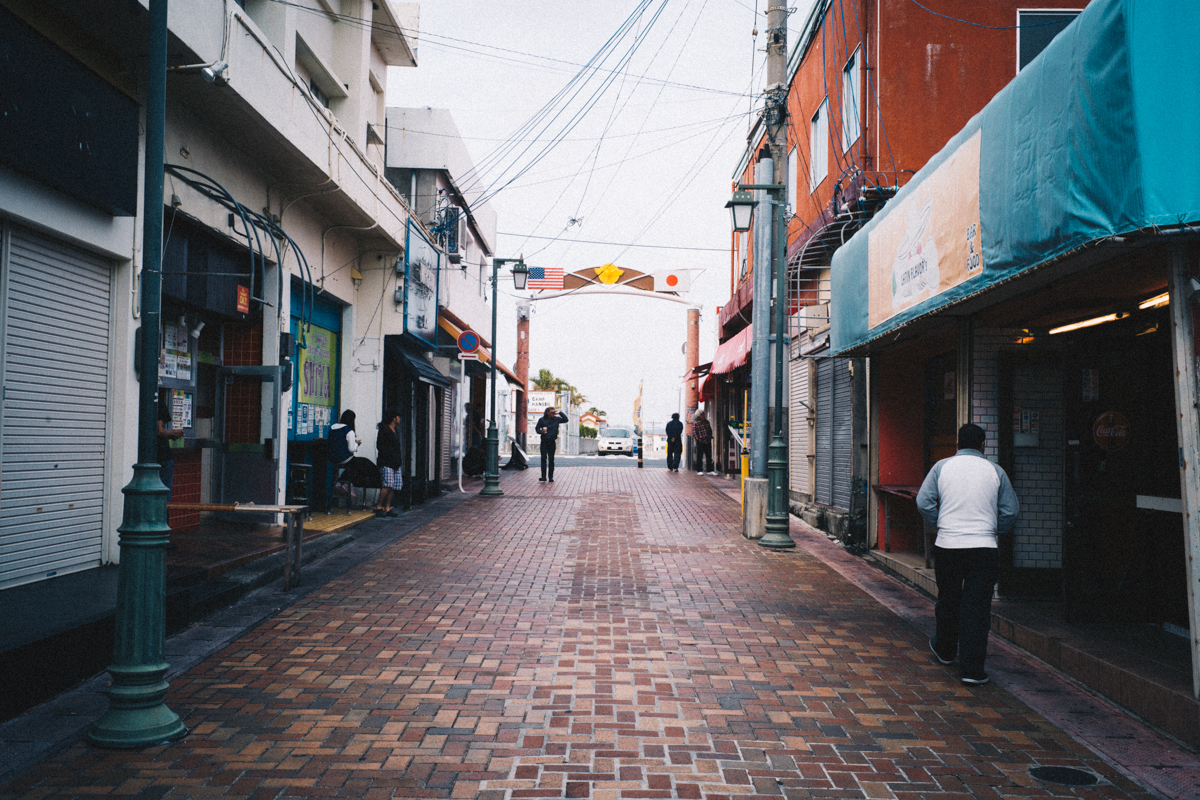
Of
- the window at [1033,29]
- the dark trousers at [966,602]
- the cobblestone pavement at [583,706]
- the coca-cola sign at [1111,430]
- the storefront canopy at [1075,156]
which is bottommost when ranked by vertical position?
the cobblestone pavement at [583,706]

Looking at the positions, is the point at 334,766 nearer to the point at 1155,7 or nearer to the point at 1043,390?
the point at 1155,7

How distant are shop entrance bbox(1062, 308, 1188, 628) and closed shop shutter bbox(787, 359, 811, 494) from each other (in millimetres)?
7905

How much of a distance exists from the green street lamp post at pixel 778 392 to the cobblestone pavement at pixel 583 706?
2565mm

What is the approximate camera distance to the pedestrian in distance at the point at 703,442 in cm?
2766

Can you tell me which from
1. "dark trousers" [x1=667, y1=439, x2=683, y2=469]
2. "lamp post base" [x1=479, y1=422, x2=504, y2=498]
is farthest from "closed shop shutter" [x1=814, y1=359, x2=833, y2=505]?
"dark trousers" [x1=667, y1=439, x2=683, y2=469]

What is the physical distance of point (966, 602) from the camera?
5.61 m

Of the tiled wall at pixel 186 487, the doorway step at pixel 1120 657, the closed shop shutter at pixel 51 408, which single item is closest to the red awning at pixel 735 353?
the tiled wall at pixel 186 487

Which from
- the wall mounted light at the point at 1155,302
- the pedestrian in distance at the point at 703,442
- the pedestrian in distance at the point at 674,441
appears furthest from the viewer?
the pedestrian in distance at the point at 674,441

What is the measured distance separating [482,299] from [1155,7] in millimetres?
23524

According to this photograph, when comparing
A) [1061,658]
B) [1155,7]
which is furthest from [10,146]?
[1061,658]

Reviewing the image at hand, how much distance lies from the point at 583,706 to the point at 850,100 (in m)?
11.5

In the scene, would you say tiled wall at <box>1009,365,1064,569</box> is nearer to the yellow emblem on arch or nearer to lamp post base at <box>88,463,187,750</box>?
lamp post base at <box>88,463,187,750</box>

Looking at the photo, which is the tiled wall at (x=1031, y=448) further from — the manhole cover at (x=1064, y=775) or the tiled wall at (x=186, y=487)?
the tiled wall at (x=186, y=487)

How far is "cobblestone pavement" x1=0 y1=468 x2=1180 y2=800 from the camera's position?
3.89m
